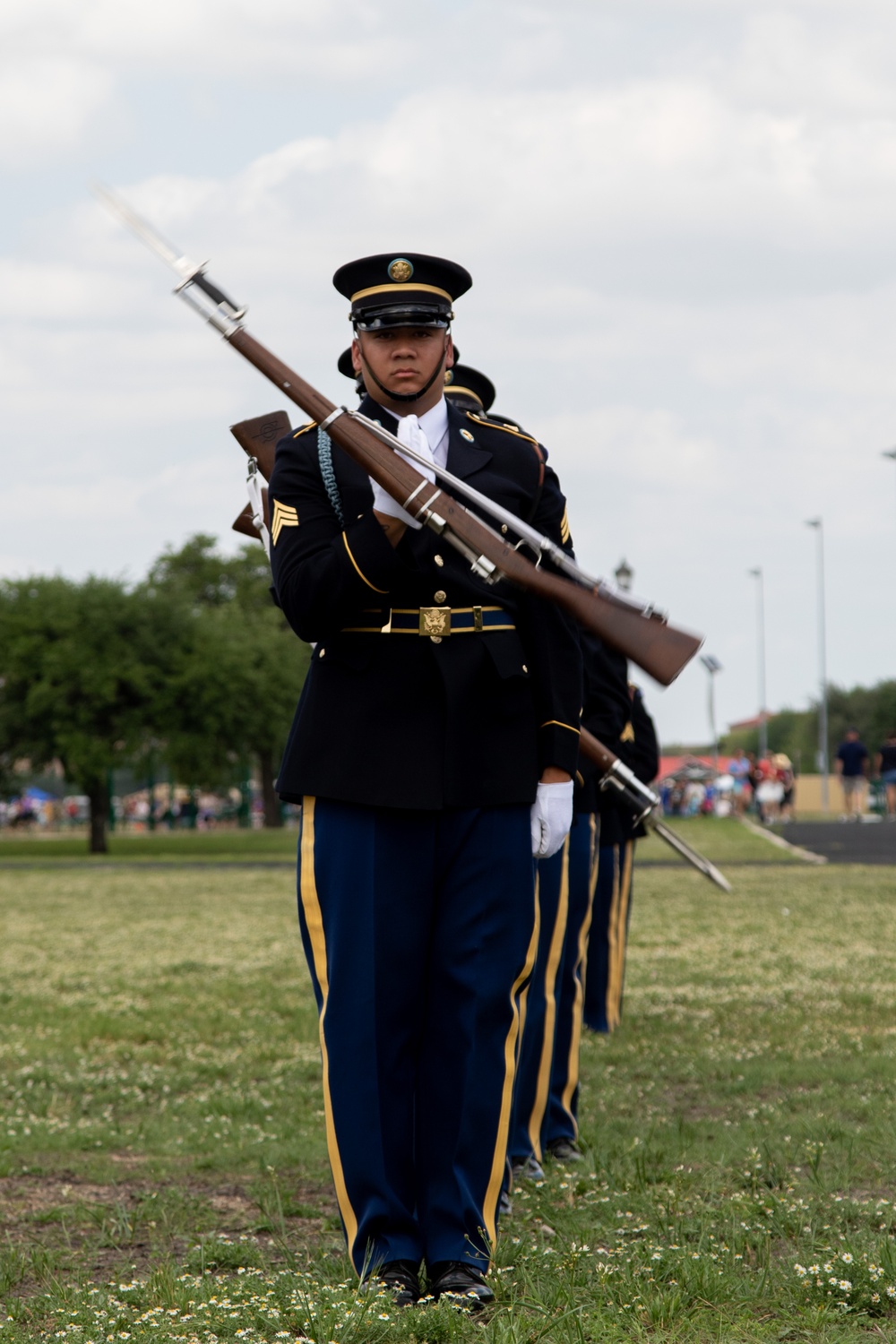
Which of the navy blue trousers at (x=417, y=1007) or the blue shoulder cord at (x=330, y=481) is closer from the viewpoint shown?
the navy blue trousers at (x=417, y=1007)

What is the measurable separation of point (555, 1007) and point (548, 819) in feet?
6.42

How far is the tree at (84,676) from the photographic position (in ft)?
131

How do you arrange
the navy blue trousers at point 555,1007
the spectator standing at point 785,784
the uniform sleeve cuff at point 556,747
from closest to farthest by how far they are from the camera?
the uniform sleeve cuff at point 556,747 → the navy blue trousers at point 555,1007 → the spectator standing at point 785,784

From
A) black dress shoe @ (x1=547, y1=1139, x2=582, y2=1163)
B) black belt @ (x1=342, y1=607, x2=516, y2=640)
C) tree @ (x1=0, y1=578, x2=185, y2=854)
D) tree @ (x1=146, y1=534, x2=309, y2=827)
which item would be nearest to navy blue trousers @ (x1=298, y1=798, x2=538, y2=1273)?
black belt @ (x1=342, y1=607, x2=516, y2=640)

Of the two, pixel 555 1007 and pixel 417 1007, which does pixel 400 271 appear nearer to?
pixel 417 1007

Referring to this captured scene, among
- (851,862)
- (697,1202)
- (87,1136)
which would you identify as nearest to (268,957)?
(87,1136)

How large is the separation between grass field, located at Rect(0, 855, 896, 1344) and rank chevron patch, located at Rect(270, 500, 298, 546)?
1904mm

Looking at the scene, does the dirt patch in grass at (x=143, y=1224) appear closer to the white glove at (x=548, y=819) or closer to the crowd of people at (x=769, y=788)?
the white glove at (x=548, y=819)

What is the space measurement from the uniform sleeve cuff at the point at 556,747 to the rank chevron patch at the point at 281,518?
865 mm

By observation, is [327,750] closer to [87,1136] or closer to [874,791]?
[87,1136]

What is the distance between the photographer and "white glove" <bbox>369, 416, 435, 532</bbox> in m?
4.43

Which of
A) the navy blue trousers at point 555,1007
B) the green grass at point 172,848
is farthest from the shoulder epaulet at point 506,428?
the green grass at point 172,848

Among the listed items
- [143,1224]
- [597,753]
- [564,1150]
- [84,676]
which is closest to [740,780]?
[84,676]

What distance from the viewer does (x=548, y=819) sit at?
463 cm
